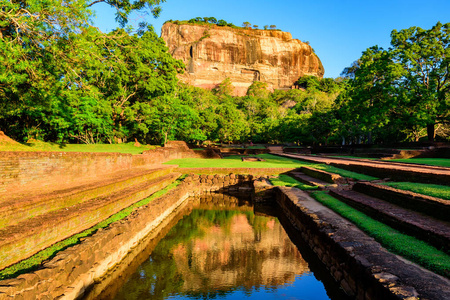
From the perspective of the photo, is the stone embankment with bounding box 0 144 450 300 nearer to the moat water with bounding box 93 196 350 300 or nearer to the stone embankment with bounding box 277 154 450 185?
the stone embankment with bounding box 277 154 450 185

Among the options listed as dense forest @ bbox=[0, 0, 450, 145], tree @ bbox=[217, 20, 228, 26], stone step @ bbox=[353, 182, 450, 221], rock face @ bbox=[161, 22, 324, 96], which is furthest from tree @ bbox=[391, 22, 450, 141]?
tree @ bbox=[217, 20, 228, 26]

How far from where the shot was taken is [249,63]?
10475cm

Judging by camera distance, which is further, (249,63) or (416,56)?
(249,63)

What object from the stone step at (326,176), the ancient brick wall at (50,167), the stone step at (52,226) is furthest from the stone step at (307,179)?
the ancient brick wall at (50,167)

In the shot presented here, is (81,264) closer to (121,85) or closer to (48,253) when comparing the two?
(48,253)

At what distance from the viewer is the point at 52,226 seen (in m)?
4.69

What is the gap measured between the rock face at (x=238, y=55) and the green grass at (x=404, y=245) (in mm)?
94883

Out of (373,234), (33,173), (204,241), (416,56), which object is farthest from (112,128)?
(416,56)

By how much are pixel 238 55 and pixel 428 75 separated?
88.6 m

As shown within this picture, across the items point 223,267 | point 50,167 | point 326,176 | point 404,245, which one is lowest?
point 223,267

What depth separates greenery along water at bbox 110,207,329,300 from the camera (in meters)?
5.04

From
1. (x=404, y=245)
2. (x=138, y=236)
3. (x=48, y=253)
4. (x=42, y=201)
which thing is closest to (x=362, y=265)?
(x=404, y=245)

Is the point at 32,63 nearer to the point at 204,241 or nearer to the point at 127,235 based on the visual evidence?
the point at 127,235

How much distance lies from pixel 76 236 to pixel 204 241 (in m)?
3.69
